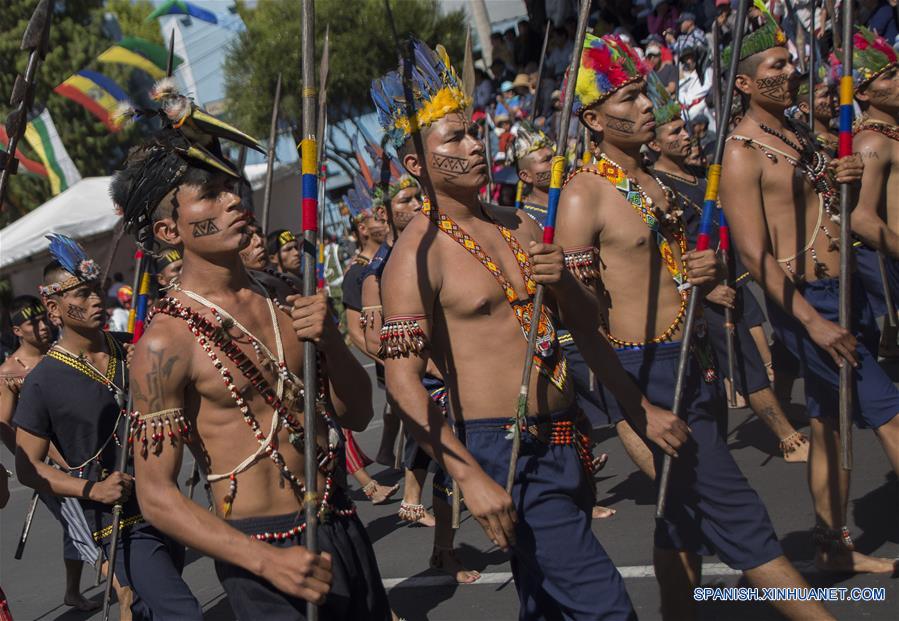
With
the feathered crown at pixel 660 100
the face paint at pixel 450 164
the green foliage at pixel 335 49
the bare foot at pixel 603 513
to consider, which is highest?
the green foliage at pixel 335 49

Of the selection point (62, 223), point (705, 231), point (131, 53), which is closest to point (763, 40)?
point (705, 231)

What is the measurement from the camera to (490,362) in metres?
3.56

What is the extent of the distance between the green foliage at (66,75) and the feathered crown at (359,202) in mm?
24227

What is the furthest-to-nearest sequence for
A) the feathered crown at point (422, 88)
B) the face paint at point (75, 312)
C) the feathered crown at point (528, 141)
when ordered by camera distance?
1. the feathered crown at point (528, 141)
2. the face paint at point (75, 312)
3. the feathered crown at point (422, 88)

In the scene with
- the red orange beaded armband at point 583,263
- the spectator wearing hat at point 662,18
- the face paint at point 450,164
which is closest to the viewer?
the face paint at point 450,164

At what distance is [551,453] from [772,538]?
3.15 ft

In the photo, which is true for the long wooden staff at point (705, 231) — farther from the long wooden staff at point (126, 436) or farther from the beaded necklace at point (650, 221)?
the long wooden staff at point (126, 436)

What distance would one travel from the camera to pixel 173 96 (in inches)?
139

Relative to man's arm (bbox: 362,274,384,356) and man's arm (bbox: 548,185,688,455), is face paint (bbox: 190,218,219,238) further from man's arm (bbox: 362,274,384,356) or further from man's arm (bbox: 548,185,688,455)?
man's arm (bbox: 362,274,384,356)

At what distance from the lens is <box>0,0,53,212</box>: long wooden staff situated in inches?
143

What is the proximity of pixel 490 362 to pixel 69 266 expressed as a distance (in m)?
3.20

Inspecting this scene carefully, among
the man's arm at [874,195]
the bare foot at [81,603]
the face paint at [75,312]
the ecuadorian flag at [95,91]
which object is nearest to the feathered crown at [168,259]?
the face paint at [75,312]

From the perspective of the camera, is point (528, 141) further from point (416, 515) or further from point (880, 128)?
point (880, 128)

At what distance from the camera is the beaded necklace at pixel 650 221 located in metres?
4.24
